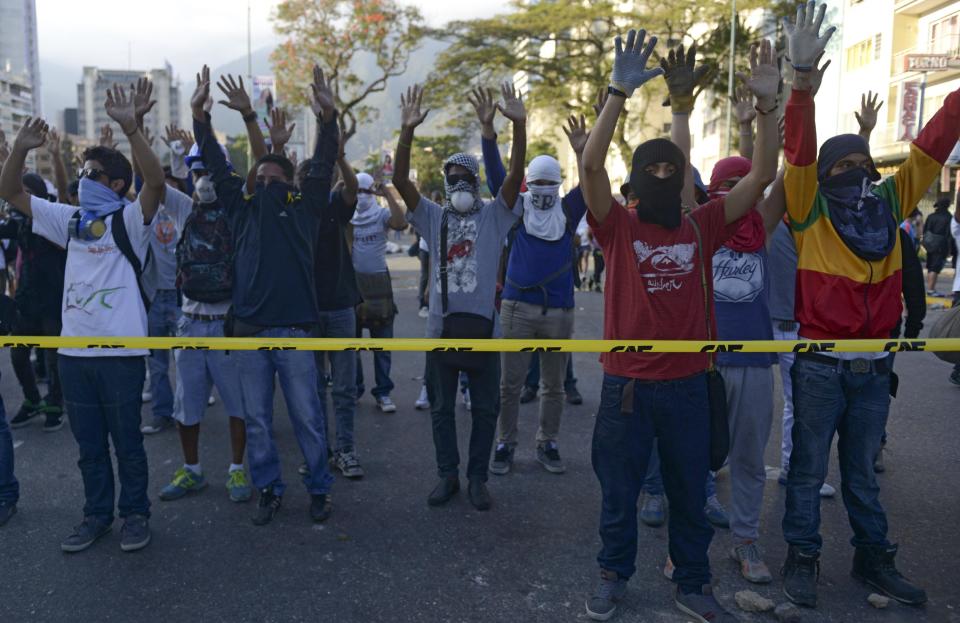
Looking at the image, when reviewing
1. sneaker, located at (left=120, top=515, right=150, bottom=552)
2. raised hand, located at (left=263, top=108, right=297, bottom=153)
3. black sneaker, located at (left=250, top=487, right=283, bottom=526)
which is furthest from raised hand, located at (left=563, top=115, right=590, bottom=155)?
sneaker, located at (left=120, top=515, right=150, bottom=552)

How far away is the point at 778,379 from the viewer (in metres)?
8.84

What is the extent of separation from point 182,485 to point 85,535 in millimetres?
837

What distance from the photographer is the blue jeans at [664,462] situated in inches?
139

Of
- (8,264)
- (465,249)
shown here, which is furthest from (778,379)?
(8,264)

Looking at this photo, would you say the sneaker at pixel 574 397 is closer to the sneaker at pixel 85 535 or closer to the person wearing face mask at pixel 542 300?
the person wearing face mask at pixel 542 300

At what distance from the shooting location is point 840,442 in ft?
12.7

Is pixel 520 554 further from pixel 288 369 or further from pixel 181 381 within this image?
pixel 181 381

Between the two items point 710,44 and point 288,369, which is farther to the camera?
point 710,44

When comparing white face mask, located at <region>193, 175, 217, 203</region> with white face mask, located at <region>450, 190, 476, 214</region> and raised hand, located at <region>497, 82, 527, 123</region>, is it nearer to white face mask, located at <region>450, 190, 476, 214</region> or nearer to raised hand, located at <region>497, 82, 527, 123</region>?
white face mask, located at <region>450, 190, 476, 214</region>

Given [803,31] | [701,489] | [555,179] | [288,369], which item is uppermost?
[803,31]

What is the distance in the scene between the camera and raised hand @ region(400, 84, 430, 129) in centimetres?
464

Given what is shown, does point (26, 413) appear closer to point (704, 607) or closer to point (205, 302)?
point (205, 302)

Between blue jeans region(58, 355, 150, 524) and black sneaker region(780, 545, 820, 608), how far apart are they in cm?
348

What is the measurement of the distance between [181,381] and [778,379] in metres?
6.50
